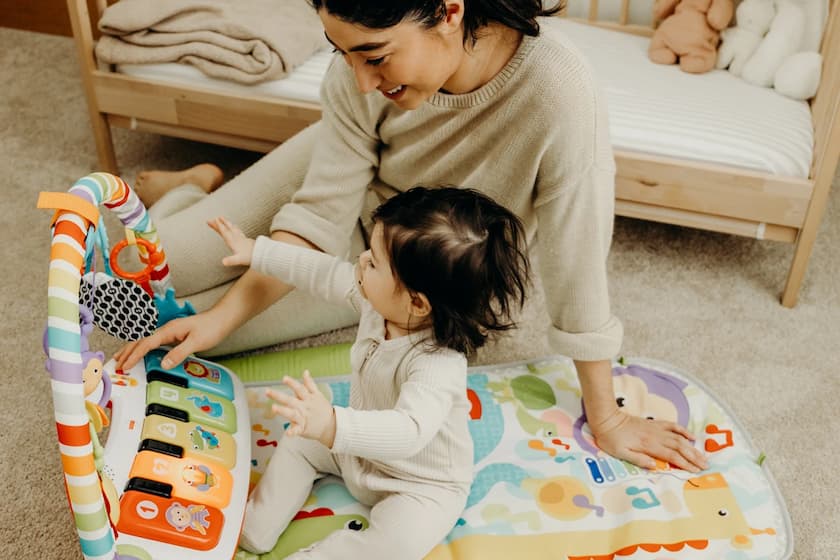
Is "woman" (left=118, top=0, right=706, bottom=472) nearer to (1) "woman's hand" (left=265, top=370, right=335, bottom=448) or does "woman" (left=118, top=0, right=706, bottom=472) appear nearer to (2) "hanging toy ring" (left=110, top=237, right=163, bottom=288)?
(2) "hanging toy ring" (left=110, top=237, right=163, bottom=288)

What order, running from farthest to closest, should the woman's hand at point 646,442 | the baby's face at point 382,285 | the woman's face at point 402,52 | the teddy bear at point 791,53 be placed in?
the teddy bear at point 791,53
the woman's hand at point 646,442
the baby's face at point 382,285
the woman's face at point 402,52

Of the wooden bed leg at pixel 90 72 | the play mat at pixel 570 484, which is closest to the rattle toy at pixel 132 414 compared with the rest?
the play mat at pixel 570 484

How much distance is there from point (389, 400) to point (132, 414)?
310 millimetres

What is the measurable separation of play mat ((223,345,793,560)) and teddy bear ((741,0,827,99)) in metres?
0.66

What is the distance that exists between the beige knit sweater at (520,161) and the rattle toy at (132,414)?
23 centimetres

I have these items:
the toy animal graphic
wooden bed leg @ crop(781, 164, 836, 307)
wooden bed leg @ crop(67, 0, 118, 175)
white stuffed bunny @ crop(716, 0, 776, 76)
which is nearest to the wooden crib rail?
white stuffed bunny @ crop(716, 0, 776, 76)

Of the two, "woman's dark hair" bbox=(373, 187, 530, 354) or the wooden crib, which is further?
the wooden crib

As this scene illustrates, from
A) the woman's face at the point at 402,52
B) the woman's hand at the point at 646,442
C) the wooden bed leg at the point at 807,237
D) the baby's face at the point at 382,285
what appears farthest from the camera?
the wooden bed leg at the point at 807,237

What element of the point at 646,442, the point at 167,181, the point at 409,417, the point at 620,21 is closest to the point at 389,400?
the point at 409,417

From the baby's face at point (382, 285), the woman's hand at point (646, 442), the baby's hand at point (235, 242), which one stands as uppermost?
the baby's face at point (382, 285)

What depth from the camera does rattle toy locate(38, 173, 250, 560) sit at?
2.49 feet

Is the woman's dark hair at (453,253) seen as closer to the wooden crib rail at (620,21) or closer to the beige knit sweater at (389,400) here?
the beige knit sweater at (389,400)

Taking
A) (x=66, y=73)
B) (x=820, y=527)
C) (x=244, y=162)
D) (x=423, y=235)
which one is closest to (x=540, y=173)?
(x=423, y=235)

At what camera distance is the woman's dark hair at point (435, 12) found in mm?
821
